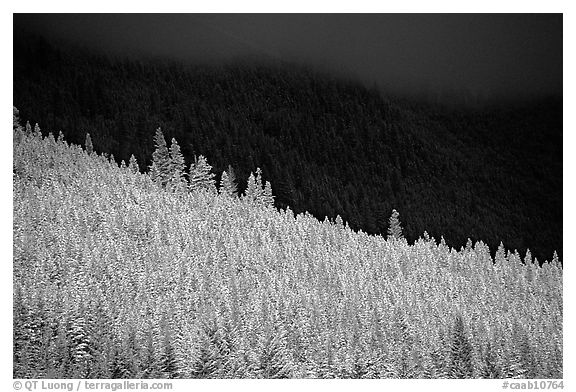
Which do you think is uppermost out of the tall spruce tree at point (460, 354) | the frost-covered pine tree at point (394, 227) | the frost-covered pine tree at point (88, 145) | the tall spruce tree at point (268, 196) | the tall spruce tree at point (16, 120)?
the frost-covered pine tree at point (88, 145)

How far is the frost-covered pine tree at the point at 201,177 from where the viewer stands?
45.2 metres

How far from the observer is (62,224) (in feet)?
118

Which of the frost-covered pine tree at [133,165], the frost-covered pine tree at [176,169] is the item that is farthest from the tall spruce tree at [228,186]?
the frost-covered pine tree at [133,165]

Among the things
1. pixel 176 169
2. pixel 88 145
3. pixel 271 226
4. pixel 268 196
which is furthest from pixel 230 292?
pixel 88 145

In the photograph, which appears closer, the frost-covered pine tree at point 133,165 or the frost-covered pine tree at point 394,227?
the frost-covered pine tree at point 133,165

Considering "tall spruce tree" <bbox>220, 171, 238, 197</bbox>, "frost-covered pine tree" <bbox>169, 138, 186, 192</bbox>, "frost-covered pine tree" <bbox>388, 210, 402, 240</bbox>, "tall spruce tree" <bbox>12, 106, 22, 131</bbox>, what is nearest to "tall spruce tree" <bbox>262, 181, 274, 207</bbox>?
"tall spruce tree" <bbox>220, 171, 238, 197</bbox>

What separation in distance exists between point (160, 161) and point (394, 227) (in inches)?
686

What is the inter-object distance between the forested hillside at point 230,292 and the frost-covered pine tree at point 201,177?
29.2 inches

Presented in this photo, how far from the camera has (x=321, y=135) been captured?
163 feet

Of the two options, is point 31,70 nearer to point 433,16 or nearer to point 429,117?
point 433,16

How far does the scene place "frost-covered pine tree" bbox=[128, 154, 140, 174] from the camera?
4481cm

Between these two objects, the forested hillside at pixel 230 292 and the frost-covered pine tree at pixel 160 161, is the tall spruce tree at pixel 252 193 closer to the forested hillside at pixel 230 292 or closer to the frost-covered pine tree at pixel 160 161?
the forested hillside at pixel 230 292

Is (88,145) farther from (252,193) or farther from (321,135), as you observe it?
(321,135)

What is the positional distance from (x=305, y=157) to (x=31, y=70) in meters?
19.2
